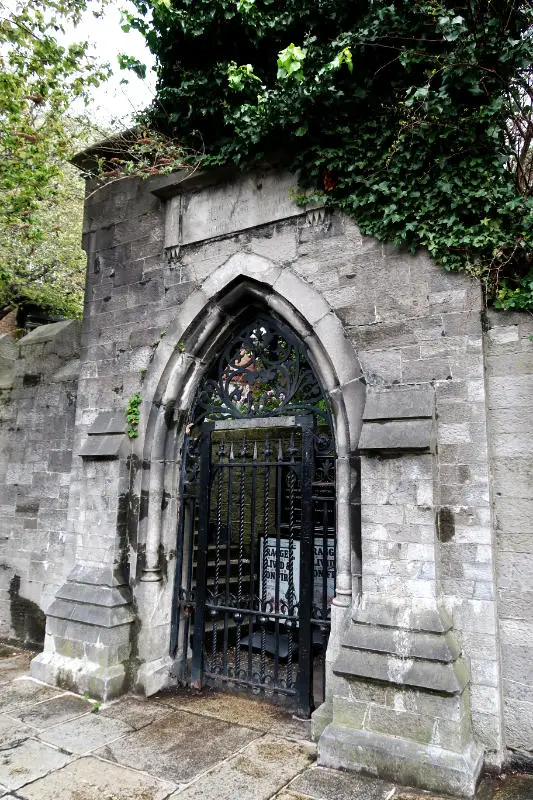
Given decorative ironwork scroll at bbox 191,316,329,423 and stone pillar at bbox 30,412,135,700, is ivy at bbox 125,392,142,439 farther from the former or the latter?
decorative ironwork scroll at bbox 191,316,329,423

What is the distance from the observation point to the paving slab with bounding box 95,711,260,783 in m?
3.45

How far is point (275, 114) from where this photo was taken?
173 inches

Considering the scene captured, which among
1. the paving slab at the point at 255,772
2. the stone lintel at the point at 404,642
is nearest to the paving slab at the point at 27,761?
the paving slab at the point at 255,772

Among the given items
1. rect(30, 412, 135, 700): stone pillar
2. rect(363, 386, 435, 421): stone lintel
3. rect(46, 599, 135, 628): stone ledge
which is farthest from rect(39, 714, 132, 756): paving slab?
rect(363, 386, 435, 421): stone lintel

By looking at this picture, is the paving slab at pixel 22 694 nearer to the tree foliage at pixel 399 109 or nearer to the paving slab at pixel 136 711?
the paving slab at pixel 136 711

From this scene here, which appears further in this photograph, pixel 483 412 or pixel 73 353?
pixel 73 353

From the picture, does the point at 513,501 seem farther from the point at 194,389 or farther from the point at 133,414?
the point at 133,414

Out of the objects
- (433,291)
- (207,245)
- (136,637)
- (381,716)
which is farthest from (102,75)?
(381,716)

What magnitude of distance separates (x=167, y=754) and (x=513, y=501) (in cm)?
287

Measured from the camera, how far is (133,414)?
533cm

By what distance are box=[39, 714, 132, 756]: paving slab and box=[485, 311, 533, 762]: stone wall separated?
2731mm

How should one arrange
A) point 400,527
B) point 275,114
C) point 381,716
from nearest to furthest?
point 381,716 → point 400,527 → point 275,114

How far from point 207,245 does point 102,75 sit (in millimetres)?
2766

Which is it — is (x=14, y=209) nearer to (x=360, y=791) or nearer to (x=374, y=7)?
(x=374, y=7)
